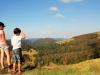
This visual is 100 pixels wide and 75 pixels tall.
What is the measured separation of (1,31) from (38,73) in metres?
3.50

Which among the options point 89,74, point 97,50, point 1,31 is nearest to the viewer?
point 89,74

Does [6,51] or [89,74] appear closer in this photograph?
[89,74]

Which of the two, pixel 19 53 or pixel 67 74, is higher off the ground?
pixel 19 53

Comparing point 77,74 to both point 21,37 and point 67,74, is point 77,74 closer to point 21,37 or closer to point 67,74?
point 67,74

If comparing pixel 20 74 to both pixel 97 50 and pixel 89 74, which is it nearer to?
pixel 89 74

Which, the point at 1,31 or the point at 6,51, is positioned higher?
the point at 1,31

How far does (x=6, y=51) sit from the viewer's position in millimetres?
11031

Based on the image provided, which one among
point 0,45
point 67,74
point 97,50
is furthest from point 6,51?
point 97,50

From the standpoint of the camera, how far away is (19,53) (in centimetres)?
1020

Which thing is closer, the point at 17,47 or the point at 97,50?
the point at 17,47

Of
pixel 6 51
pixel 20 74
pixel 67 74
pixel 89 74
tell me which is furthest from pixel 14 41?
pixel 89 74

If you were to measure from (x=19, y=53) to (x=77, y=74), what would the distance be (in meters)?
3.61

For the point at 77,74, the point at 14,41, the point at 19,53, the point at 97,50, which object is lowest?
the point at 97,50

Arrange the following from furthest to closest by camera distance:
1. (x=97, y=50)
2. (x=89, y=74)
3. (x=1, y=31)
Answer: (x=97, y=50) → (x=1, y=31) → (x=89, y=74)
